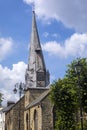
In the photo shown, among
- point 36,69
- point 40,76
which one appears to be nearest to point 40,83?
point 40,76

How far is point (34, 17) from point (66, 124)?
71.4 metres

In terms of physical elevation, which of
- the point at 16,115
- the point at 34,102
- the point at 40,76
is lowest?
the point at 16,115

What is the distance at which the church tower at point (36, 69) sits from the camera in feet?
329

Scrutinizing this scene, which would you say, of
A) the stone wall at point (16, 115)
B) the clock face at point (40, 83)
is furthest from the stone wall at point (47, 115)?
the clock face at point (40, 83)

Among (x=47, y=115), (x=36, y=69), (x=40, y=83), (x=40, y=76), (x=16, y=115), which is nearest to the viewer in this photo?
(x=47, y=115)

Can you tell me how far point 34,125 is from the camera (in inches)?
2842

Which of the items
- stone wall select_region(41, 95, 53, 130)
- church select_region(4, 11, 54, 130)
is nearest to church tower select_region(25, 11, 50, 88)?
church select_region(4, 11, 54, 130)

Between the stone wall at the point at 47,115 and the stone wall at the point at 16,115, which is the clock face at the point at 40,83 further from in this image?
the stone wall at the point at 47,115

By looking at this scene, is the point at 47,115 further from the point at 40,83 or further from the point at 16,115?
the point at 40,83

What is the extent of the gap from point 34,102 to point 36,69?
27945mm

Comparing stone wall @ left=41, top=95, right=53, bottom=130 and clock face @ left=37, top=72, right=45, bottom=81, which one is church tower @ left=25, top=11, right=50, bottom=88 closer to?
clock face @ left=37, top=72, right=45, bottom=81

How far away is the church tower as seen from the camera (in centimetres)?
10013

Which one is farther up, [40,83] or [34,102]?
[40,83]

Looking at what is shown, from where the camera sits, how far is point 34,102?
75938 millimetres
